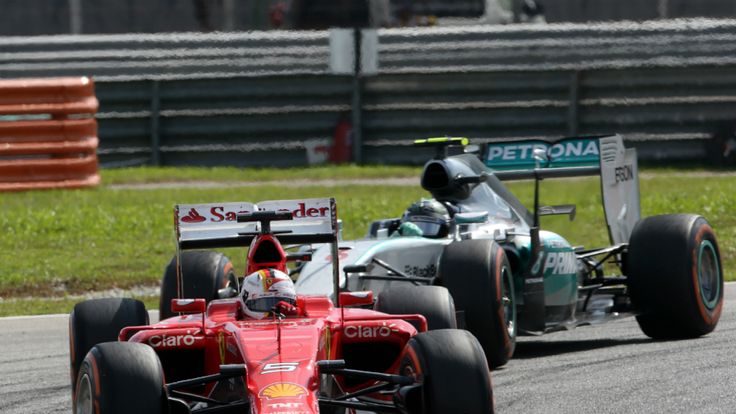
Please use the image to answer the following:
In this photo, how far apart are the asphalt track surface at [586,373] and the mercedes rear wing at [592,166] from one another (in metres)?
0.85

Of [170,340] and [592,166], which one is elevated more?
[592,166]

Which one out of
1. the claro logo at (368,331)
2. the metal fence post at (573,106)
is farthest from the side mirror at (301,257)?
the metal fence post at (573,106)

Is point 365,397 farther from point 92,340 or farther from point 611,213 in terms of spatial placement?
point 611,213

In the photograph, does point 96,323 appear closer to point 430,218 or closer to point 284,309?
point 284,309

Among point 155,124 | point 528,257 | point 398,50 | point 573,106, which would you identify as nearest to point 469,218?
point 528,257

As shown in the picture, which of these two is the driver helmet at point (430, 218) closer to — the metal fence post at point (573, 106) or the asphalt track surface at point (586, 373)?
the asphalt track surface at point (586, 373)

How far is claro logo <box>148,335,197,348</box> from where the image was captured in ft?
22.7

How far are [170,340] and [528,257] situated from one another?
12.1 ft

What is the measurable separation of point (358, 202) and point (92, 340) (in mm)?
9420

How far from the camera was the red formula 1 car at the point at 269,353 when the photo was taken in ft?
20.2

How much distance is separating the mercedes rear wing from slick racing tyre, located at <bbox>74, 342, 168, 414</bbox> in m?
4.94

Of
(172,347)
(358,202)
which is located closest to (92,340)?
(172,347)

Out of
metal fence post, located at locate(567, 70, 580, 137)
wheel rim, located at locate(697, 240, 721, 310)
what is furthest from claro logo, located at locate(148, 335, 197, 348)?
metal fence post, located at locate(567, 70, 580, 137)

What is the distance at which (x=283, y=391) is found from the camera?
19.9 feet
